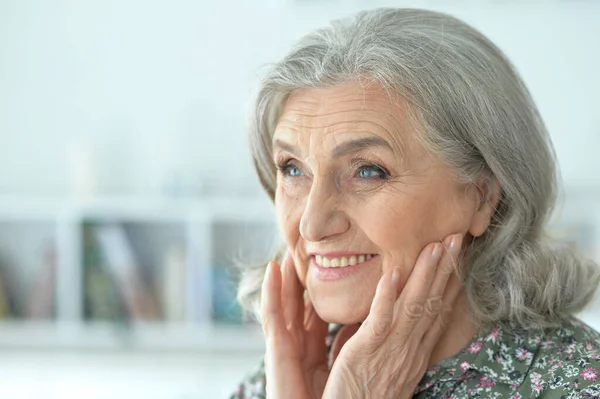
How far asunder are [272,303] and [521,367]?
48 cm

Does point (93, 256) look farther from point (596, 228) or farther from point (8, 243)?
point (596, 228)

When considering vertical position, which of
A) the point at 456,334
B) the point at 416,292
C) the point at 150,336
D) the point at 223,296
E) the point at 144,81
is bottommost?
the point at 150,336

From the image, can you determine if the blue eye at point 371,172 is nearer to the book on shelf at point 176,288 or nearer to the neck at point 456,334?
the neck at point 456,334

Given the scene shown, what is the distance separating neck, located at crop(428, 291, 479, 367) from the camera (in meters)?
1.41

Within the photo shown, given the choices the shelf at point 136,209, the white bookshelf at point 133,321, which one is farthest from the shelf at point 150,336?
the shelf at point 136,209

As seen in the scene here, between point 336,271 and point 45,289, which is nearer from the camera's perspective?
point 336,271

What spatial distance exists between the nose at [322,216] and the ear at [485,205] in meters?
0.25

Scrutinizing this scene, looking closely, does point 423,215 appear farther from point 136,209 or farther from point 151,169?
point 151,169

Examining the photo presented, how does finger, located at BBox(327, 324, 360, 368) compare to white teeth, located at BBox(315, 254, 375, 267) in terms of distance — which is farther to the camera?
finger, located at BBox(327, 324, 360, 368)

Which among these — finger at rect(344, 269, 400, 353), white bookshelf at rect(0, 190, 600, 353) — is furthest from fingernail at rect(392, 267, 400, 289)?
white bookshelf at rect(0, 190, 600, 353)

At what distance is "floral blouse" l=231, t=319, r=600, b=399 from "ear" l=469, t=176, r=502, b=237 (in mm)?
185

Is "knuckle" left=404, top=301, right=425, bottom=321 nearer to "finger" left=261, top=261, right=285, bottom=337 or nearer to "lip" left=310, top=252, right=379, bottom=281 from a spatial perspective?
"lip" left=310, top=252, right=379, bottom=281

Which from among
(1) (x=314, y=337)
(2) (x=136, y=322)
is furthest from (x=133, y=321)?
(1) (x=314, y=337)

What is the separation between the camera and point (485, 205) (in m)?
1.40
